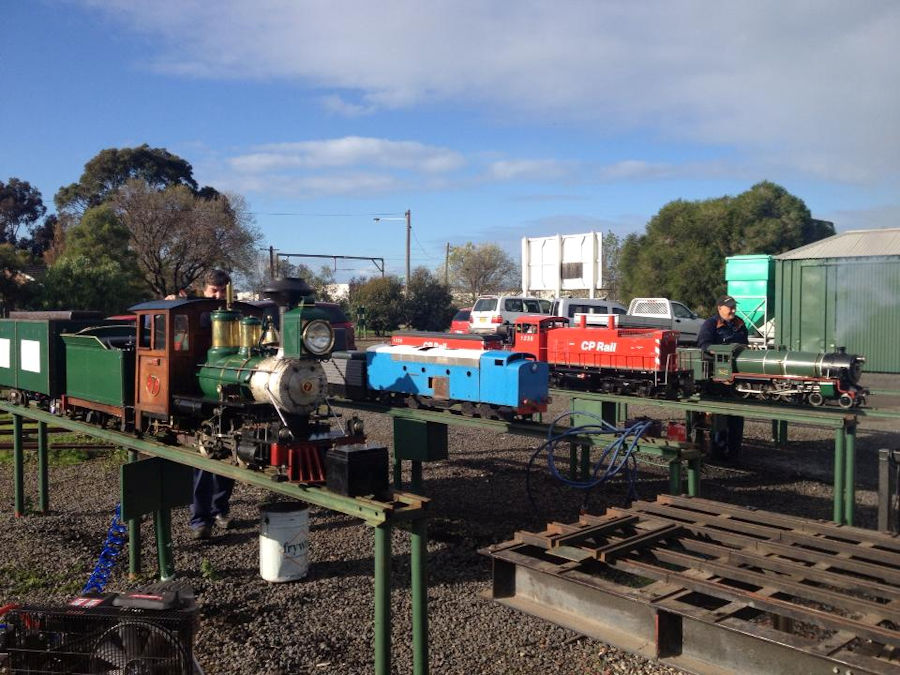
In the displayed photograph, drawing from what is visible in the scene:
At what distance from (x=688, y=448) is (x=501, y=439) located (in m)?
7.38

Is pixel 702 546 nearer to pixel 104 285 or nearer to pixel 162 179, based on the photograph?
pixel 104 285

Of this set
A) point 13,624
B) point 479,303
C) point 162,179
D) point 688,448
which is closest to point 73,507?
point 13,624

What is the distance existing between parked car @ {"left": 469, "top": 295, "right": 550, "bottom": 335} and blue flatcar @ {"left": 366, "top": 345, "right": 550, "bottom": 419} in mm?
13514

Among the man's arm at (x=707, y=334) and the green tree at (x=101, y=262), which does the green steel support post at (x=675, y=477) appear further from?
the green tree at (x=101, y=262)

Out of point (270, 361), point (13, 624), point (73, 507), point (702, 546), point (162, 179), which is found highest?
point (162, 179)

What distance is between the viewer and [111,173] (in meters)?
49.6

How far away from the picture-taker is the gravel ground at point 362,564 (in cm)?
523

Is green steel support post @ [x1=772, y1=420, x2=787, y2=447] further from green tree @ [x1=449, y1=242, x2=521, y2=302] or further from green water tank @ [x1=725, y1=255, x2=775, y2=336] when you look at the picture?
green tree @ [x1=449, y1=242, x2=521, y2=302]

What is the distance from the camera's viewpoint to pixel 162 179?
5156cm

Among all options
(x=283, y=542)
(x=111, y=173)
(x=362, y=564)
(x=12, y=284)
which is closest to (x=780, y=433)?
(x=362, y=564)

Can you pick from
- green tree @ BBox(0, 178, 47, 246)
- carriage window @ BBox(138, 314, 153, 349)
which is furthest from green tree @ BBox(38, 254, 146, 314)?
green tree @ BBox(0, 178, 47, 246)

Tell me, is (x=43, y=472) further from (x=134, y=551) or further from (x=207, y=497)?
(x=134, y=551)

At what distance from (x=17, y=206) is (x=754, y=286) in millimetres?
59087

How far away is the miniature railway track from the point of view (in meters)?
2.24
